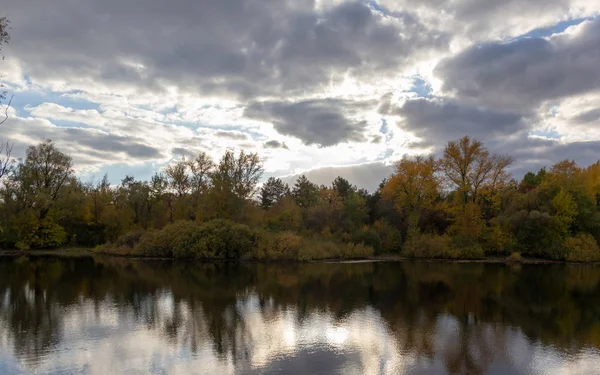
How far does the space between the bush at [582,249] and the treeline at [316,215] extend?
10 cm

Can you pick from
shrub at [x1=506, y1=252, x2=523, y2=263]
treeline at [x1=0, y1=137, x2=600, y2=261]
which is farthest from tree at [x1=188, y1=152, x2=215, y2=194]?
shrub at [x1=506, y1=252, x2=523, y2=263]

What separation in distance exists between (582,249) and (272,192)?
48.6 metres

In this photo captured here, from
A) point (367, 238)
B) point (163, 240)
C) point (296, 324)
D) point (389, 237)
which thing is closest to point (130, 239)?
point (163, 240)

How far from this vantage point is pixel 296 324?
53.5 ft

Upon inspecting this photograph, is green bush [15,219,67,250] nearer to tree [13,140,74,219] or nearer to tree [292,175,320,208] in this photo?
tree [13,140,74,219]

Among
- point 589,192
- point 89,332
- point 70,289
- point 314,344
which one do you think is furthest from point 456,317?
point 589,192

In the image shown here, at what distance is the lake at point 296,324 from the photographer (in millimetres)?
11906

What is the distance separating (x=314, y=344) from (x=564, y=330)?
9.66 meters

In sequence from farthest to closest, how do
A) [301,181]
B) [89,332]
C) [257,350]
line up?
[301,181] < [89,332] < [257,350]

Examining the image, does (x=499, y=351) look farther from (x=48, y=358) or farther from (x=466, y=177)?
(x=466, y=177)

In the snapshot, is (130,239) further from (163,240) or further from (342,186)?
(342,186)

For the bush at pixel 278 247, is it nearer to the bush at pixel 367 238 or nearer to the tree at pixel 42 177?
the bush at pixel 367 238

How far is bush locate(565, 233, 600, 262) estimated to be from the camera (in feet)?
141

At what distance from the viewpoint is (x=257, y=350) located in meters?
13.0
